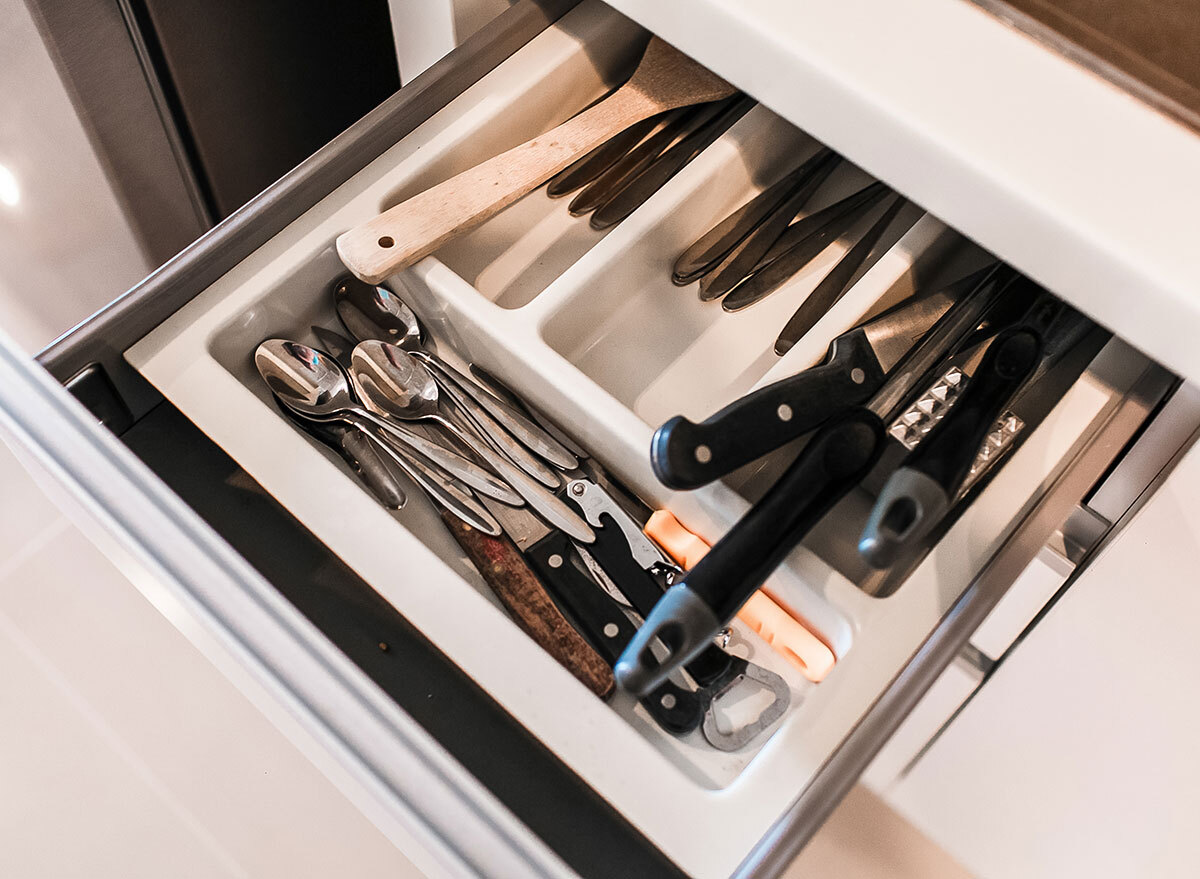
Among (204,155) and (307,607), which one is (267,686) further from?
(204,155)

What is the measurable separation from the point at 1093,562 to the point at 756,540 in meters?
0.32

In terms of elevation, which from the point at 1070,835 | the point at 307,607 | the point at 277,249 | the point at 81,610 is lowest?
the point at 81,610

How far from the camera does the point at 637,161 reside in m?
0.65

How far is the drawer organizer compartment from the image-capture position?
0.47m

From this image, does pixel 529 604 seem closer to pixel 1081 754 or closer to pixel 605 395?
pixel 605 395

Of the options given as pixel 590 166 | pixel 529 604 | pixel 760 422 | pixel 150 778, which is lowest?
pixel 150 778

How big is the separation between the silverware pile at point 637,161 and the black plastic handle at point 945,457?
24 centimetres

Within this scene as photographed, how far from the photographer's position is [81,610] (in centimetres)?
103

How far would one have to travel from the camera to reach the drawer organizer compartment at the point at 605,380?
0.47 m

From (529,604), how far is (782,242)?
273 mm

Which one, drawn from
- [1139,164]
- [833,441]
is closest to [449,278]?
[833,441]

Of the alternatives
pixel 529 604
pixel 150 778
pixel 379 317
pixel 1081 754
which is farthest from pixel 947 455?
pixel 150 778

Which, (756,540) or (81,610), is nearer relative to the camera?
(756,540)

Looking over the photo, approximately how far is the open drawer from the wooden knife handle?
18 mm
